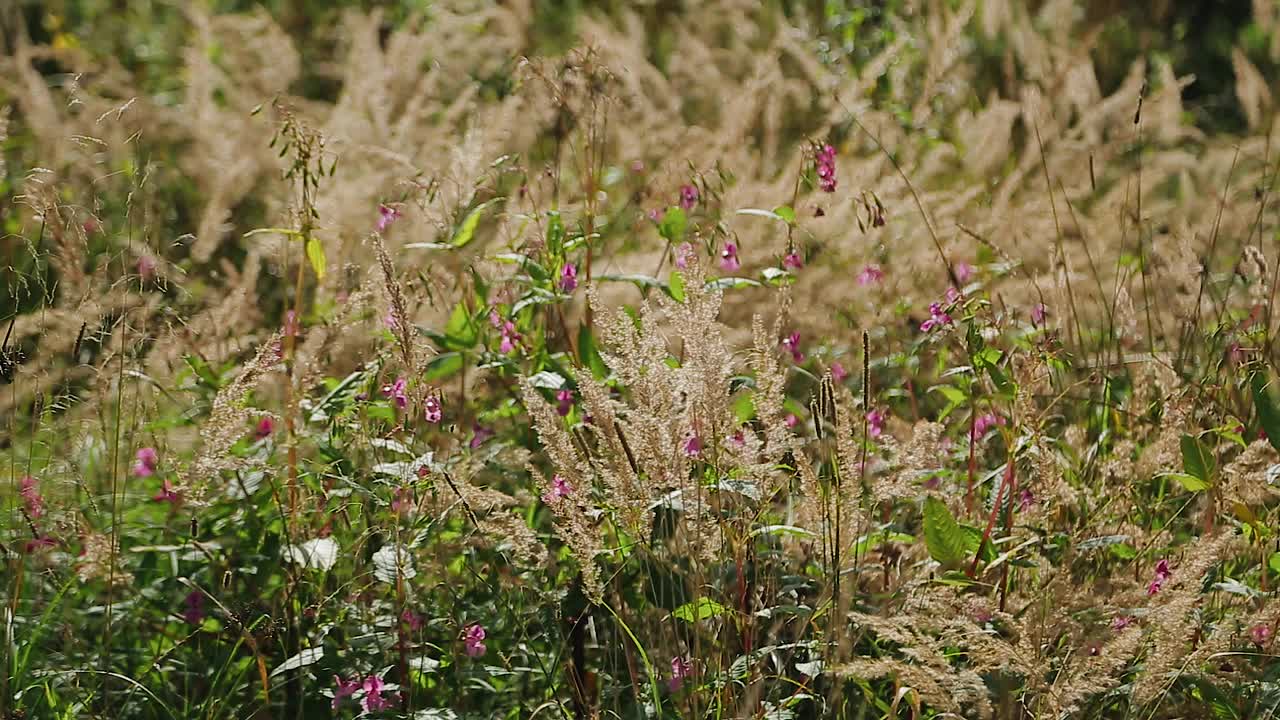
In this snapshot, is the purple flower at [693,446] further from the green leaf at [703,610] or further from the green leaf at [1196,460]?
the green leaf at [1196,460]

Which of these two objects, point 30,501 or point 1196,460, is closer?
point 1196,460

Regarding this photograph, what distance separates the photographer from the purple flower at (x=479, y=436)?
2.25m

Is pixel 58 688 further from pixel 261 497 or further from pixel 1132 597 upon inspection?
pixel 1132 597

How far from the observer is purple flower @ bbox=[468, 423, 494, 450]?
88.7 inches

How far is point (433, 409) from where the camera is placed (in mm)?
1917

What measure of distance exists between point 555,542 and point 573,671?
0.37 m

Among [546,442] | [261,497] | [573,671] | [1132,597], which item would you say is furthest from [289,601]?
[1132,597]

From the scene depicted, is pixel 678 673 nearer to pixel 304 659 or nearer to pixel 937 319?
pixel 304 659

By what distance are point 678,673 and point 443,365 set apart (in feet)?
2.13

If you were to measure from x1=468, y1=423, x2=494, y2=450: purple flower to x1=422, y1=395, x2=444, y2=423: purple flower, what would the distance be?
286 mm

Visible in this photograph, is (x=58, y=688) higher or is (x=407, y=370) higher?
(x=407, y=370)

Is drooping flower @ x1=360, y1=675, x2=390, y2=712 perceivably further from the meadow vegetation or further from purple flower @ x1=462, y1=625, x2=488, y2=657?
purple flower @ x1=462, y1=625, x2=488, y2=657

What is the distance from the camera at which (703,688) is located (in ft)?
5.41

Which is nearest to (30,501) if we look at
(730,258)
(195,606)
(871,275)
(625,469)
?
(195,606)
